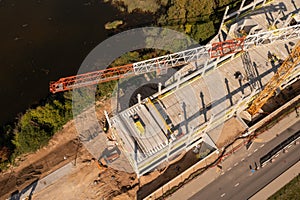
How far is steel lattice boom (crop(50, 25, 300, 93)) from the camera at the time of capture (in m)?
49.0

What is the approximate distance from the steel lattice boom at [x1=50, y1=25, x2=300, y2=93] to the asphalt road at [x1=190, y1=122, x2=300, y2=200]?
56.9 feet

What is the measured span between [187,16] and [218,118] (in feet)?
83.5

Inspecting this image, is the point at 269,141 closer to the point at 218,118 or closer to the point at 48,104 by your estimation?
the point at 218,118

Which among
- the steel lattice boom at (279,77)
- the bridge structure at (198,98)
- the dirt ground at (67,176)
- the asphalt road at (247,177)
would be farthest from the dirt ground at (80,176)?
the steel lattice boom at (279,77)

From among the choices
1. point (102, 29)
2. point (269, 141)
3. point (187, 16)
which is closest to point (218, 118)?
point (269, 141)

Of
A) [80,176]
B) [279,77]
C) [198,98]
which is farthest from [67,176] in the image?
[279,77]

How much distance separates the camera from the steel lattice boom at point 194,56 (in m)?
49.0

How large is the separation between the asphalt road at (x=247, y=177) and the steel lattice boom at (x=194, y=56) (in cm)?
1733

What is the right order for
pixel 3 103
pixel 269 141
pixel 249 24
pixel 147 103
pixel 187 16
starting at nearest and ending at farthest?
pixel 147 103 → pixel 269 141 → pixel 249 24 → pixel 3 103 → pixel 187 16

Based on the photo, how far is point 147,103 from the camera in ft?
155

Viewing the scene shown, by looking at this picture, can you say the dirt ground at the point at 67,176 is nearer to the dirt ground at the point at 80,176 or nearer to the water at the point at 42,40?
the dirt ground at the point at 80,176

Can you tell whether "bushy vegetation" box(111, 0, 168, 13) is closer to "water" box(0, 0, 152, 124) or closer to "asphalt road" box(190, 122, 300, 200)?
"water" box(0, 0, 152, 124)

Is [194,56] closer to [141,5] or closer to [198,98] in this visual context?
[198,98]

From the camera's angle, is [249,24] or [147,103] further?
[249,24]
